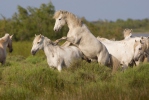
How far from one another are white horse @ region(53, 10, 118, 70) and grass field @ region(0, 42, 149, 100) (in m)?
0.53

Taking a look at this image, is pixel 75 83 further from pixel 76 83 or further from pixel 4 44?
pixel 4 44

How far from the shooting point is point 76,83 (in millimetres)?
10648

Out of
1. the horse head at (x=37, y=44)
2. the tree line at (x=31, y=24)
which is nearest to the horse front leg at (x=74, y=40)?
the horse head at (x=37, y=44)

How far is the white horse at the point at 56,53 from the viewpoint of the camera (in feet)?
39.9

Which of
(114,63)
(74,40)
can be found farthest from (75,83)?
(114,63)

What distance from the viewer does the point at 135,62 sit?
43.6ft

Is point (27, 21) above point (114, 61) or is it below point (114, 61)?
above

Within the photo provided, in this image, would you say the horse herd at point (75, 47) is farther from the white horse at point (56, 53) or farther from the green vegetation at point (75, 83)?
the green vegetation at point (75, 83)

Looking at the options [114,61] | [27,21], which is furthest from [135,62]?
[27,21]

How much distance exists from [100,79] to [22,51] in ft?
42.4

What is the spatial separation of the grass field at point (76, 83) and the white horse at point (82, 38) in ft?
1.73

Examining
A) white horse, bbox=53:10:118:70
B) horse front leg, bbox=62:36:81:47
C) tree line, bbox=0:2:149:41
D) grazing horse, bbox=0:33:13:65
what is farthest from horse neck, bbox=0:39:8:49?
tree line, bbox=0:2:149:41

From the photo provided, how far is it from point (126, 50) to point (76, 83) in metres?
3.17

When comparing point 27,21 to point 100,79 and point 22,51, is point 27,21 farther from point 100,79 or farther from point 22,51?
point 100,79
